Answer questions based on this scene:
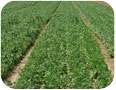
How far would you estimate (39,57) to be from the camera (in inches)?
426

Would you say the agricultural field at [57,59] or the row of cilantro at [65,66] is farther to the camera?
the agricultural field at [57,59]

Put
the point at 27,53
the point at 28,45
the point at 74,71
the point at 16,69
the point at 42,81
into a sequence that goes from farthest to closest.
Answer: the point at 28,45 → the point at 27,53 → the point at 16,69 → the point at 74,71 → the point at 42,81

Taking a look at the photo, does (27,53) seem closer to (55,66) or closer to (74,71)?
(55,66)

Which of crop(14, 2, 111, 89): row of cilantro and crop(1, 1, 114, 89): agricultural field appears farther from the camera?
crop(1, 1, 114, 89): agricultural field

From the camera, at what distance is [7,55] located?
36.4ft

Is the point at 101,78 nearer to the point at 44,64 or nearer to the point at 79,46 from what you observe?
the point at 44,64

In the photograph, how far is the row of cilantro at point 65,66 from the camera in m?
8.73

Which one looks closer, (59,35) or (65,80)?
(65,80)

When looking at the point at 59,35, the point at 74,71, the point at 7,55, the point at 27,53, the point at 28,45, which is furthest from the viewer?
the point at 59,35

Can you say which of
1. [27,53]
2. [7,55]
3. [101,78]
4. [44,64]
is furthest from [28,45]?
[101,78]

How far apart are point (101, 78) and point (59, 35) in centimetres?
635

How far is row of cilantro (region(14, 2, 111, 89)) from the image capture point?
8734mm

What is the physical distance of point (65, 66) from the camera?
10.3m

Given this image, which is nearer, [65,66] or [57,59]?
[65,66]
